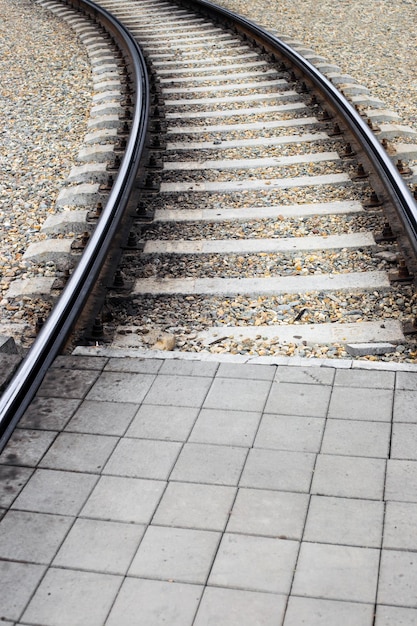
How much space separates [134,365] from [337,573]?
1928 mm

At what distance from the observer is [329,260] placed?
6.25 metres

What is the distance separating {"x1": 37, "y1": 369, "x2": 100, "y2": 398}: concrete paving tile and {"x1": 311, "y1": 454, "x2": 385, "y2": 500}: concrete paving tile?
1377mm

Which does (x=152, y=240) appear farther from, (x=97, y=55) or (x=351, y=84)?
(x=97, y=55)

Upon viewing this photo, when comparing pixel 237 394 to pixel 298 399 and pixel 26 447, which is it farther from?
pixel 26 447

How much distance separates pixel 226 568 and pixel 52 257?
3646 millimetres

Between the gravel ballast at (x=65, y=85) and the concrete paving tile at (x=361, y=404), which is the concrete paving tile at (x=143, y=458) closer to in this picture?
the concrete paving tile at (x=361, y=404)

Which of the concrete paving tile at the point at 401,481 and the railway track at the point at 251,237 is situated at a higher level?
the concrete paving tile at the point at 401,481

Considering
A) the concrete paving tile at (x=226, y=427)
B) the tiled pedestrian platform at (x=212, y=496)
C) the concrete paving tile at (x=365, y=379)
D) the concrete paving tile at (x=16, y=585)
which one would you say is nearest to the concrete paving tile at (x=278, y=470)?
the tiled pedestrian platform at (x=212, y=496)

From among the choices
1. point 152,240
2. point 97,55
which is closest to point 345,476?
point 152,240

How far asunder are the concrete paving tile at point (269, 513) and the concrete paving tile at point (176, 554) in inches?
5.6

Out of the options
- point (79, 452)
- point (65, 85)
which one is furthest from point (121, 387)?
point (65, 85)

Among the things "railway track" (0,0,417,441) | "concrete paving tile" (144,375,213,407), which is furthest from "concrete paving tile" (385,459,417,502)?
"railway track" (0,0,417,441)

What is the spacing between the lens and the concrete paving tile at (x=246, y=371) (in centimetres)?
470

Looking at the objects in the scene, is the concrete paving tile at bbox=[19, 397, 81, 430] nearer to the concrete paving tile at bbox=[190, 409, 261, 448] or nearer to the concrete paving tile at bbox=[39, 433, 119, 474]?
the concrete paving tile at bbox=[39, 433, 119, 474]
